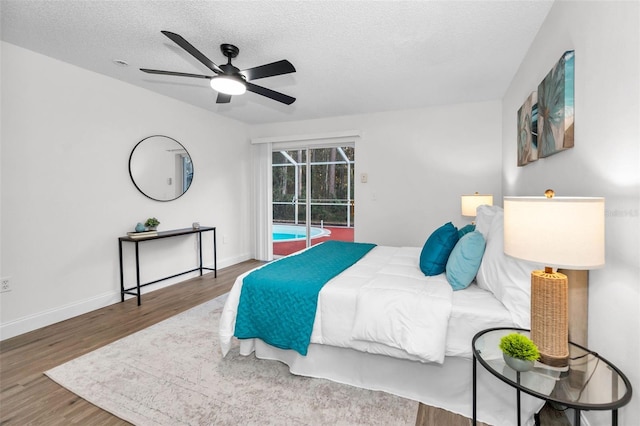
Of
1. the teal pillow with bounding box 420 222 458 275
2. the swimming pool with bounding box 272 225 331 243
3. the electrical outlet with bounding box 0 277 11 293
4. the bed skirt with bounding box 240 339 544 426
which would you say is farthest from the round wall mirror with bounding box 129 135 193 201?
the teal pillow with bounding box 420 222 458 275

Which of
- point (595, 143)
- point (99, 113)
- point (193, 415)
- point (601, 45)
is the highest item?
point (99, 113)

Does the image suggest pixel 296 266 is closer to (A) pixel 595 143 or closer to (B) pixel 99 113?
(A) pixel 595 143

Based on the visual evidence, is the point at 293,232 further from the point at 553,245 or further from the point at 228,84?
the point at 553,245

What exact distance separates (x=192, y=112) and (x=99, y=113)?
1255 millimetres

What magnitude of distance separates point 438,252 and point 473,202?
1.69 meters

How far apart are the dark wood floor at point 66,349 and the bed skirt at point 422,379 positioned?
1.15 m

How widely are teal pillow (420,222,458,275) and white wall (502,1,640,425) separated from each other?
28.7 inches

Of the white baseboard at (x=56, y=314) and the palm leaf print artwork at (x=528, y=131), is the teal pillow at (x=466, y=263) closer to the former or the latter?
the palm leaf print artwork at (x=528, y=131)

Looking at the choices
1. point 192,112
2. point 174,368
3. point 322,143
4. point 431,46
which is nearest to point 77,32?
point 192,112

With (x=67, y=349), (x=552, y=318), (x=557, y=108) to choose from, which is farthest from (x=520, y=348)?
(x=67, y=349)

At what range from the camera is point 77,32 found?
2.35m

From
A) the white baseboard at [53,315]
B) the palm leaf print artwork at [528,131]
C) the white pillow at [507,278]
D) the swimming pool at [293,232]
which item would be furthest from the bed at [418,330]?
the swimming pool at [293,232]

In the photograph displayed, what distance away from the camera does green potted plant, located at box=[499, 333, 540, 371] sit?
3.79 ft

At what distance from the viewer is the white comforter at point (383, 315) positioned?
64.5 inches
